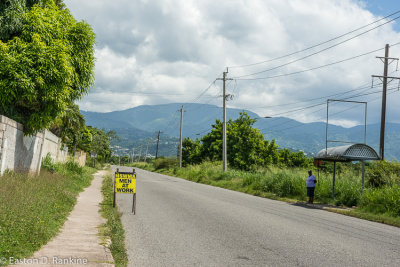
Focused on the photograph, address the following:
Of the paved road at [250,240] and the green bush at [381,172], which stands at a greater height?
the green bush at [381,172]

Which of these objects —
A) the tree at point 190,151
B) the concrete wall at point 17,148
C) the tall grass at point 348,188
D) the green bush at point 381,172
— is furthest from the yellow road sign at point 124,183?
the tree at point 190,151

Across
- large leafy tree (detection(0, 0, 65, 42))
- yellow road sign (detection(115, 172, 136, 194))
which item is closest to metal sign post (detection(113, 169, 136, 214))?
yellow road sign (detection(115, 172, 136, 194))

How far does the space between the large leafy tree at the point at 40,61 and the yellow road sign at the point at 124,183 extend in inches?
181

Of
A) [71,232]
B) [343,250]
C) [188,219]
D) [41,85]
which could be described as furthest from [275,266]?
[41,85]

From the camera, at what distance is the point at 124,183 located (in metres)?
12.4

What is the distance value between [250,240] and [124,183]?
216 inches

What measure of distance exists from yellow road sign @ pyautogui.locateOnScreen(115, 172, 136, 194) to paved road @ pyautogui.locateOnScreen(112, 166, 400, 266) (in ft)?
2.50

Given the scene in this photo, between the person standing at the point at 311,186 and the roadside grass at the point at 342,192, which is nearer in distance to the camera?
the roadside grass at the point at 342,192

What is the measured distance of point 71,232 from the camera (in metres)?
7.97

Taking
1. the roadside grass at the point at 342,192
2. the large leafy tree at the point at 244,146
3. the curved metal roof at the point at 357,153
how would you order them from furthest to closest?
the large leafy tree at the point at 244,146 < the curved metal roof at the point at 357,153 < the roadside grass at the point at 342,192

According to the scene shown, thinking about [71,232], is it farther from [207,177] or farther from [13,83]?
[207,177]

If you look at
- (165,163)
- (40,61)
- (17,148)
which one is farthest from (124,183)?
(165,163)

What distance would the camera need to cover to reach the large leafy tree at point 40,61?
45.2 feet

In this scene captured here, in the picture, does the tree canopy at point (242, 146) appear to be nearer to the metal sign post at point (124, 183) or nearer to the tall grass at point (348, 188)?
the tall grass at point (348, 188)
